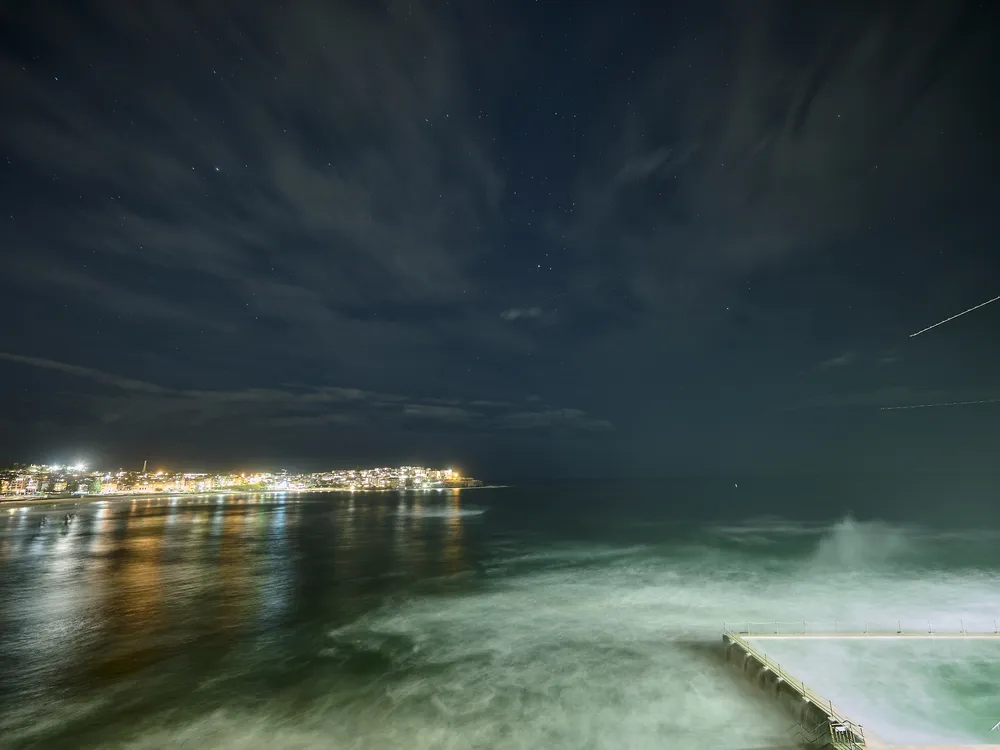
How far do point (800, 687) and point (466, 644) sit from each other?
16132 mm

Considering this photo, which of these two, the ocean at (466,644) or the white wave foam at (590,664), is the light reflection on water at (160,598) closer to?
the ocean at (466,644)

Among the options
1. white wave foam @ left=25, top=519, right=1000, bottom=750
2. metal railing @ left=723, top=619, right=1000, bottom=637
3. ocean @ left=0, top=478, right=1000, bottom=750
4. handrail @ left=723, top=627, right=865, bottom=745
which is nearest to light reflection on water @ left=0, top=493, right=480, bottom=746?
ocean @ left=0, top=478, right=1000, bottom=750

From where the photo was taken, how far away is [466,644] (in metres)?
26.3

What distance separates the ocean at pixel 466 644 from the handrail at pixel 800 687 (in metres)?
0.75

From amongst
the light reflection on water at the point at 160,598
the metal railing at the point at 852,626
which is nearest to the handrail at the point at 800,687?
the metal railing at the point at 852,626

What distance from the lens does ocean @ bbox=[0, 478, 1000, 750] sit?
57.9 feet

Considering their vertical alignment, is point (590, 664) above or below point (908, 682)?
below

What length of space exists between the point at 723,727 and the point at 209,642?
26.9m

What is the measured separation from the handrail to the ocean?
2.46ft

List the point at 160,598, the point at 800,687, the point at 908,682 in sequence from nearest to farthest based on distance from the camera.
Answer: the point at 800,687 → the point at 908,682 → the point at 160,598

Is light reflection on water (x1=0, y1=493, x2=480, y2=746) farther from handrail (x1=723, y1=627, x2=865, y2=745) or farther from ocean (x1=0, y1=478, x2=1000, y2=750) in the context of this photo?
handrail (x1=723, y1=627, x2=865, y2=745)

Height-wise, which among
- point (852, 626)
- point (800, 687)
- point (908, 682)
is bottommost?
point (852, 626)

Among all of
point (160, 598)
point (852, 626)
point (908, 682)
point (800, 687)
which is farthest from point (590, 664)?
point (160, 598)

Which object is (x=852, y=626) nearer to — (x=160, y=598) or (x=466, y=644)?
(x=466, y=644)
